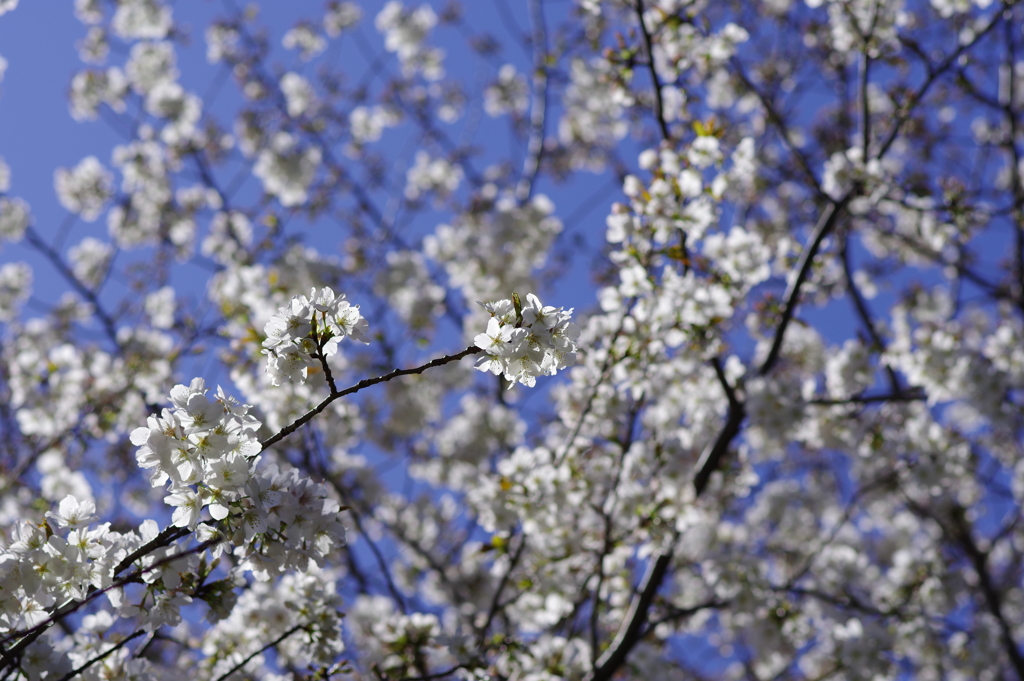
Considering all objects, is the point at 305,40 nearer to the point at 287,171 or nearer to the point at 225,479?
the point at 287,171

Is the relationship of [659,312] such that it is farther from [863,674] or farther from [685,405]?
[863,674]

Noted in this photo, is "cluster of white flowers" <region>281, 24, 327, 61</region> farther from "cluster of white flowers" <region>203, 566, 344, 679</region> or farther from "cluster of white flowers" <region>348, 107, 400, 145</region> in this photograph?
"cluster of white flowers" <region>203, 566, 344, 679</region>

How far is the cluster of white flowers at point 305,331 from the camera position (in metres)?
2.10

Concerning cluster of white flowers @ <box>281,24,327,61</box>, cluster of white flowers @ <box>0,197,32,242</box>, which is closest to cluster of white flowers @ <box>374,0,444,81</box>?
cluster of white flowers @ <box>281,24,327,61</box>

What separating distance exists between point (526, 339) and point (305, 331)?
2.24ft

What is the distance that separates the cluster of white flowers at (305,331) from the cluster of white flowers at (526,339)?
414 millimetres

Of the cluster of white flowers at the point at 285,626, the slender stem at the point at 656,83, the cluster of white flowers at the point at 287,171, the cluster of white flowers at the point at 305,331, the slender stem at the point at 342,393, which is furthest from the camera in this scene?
the cluster of white flowers at the point at 287,171

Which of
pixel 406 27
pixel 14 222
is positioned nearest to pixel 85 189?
pixel 14 222

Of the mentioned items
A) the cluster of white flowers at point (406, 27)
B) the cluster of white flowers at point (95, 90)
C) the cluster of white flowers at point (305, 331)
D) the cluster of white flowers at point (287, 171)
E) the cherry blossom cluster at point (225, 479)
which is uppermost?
the cluster of white flowers at point (406, 27)

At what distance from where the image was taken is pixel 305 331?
2.12 metres

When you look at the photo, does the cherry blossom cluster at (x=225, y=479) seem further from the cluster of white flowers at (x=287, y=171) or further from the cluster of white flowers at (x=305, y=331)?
the cluster of white flowers at (x=287, y=171)

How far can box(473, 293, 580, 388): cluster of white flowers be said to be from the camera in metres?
2.17

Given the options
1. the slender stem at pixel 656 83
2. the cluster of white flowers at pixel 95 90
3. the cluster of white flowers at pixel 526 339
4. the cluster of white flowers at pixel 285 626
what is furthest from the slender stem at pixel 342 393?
the cluster of white flowers at pixel 95 90

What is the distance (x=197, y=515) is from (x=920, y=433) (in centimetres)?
524
